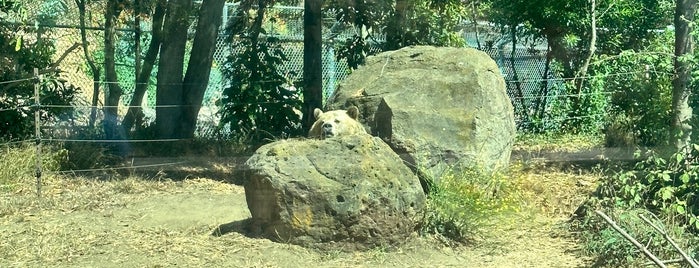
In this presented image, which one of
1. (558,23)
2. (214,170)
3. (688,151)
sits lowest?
(214,170)

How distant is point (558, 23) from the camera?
14000mm

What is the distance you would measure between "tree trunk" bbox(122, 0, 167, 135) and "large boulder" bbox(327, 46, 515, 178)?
3.12 m

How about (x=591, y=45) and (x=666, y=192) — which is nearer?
(x=666, y=192)

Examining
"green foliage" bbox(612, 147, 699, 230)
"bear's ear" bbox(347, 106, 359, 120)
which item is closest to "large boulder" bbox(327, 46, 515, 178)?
"bear's ear" bbox(347, 106, 359, 120)

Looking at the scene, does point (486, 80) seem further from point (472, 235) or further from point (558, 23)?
point (558, 23)

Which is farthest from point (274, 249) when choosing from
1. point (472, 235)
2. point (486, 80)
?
point (486, 80)

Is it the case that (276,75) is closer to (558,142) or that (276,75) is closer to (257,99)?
(257,99)

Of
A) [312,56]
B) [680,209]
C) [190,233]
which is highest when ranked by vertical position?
[312,56]

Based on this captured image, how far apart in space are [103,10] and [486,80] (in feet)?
16.7

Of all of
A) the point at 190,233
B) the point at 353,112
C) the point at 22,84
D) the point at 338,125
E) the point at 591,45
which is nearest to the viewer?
the point at 190,233

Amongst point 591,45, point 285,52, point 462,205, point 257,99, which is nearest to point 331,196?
point 462,205

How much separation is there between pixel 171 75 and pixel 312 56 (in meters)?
1.98

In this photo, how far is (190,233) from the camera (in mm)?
7535

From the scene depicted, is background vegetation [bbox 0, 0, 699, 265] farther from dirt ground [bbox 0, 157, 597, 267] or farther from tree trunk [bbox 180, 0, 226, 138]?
dirt ground [bbox 0, 157, 597, 267]
